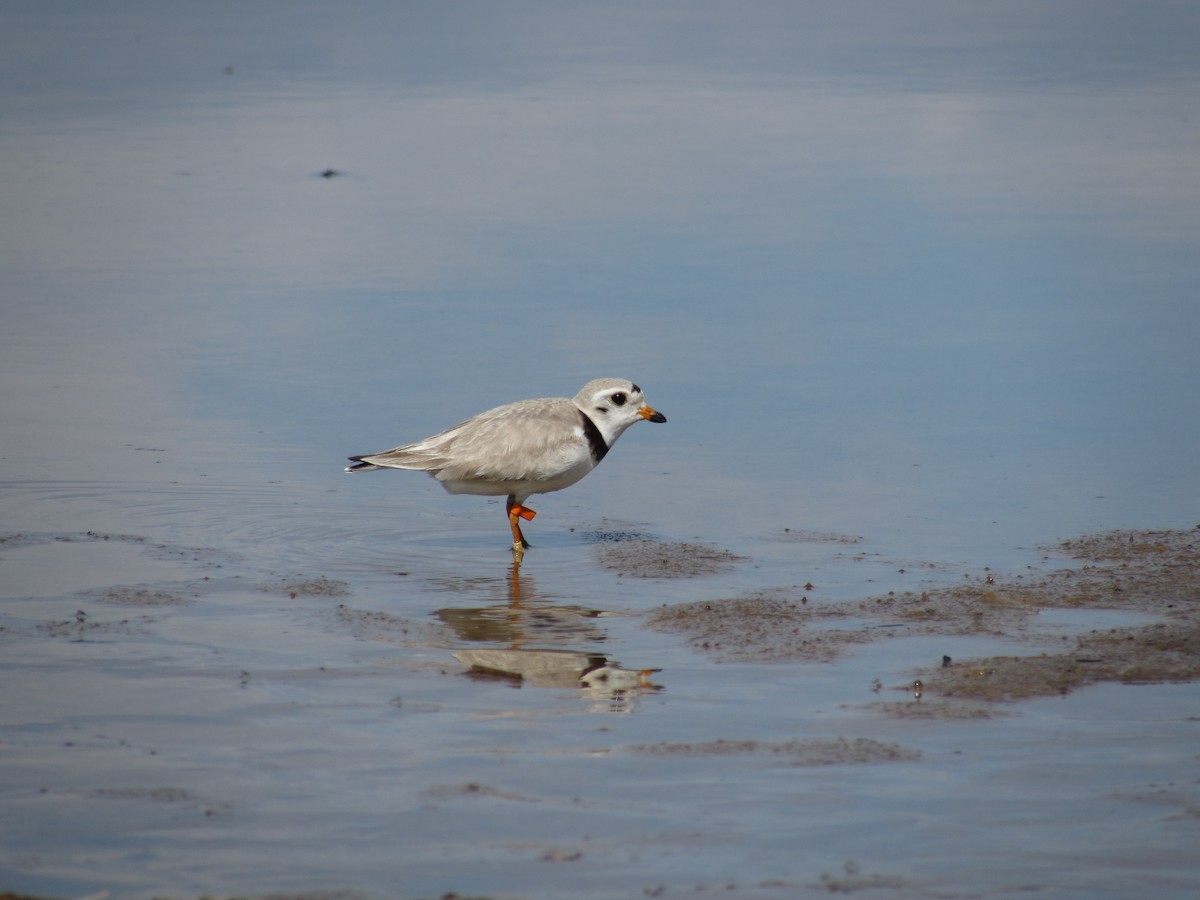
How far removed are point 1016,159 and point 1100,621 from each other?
44.4 feet

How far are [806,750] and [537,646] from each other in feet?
6.71

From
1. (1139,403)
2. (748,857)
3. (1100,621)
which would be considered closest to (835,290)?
(1139,403)

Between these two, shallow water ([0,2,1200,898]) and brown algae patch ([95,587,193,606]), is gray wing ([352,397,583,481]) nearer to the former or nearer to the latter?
shallow water ([0,2,1200,898])

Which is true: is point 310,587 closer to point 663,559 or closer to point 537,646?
point 537,646

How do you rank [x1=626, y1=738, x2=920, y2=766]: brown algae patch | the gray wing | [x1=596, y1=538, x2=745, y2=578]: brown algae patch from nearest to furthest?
[x1=626, y1=738, x2=920, y2=766]: brown algae patch < [x1=596, y1=538, x2=745, y2=578]: brown algae patch < the gray wing

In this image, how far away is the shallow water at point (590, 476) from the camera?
6.22 metres

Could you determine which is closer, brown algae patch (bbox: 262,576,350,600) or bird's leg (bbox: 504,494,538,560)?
brown algae patch (bbox: 262,576,350,600)

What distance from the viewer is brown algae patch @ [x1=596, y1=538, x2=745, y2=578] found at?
9734 mm

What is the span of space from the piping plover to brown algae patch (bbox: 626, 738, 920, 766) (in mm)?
3587

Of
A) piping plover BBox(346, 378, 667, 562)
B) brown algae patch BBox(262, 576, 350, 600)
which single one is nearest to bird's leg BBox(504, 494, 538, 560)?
piping plover BBox(346, 378, 667, 562)

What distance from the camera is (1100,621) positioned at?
861cm

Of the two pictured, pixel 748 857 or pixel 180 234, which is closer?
pixel 748 857

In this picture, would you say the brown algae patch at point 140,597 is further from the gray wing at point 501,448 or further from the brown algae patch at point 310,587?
the gray wing at point 501,448

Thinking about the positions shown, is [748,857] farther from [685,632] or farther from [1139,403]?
[1139,403]
